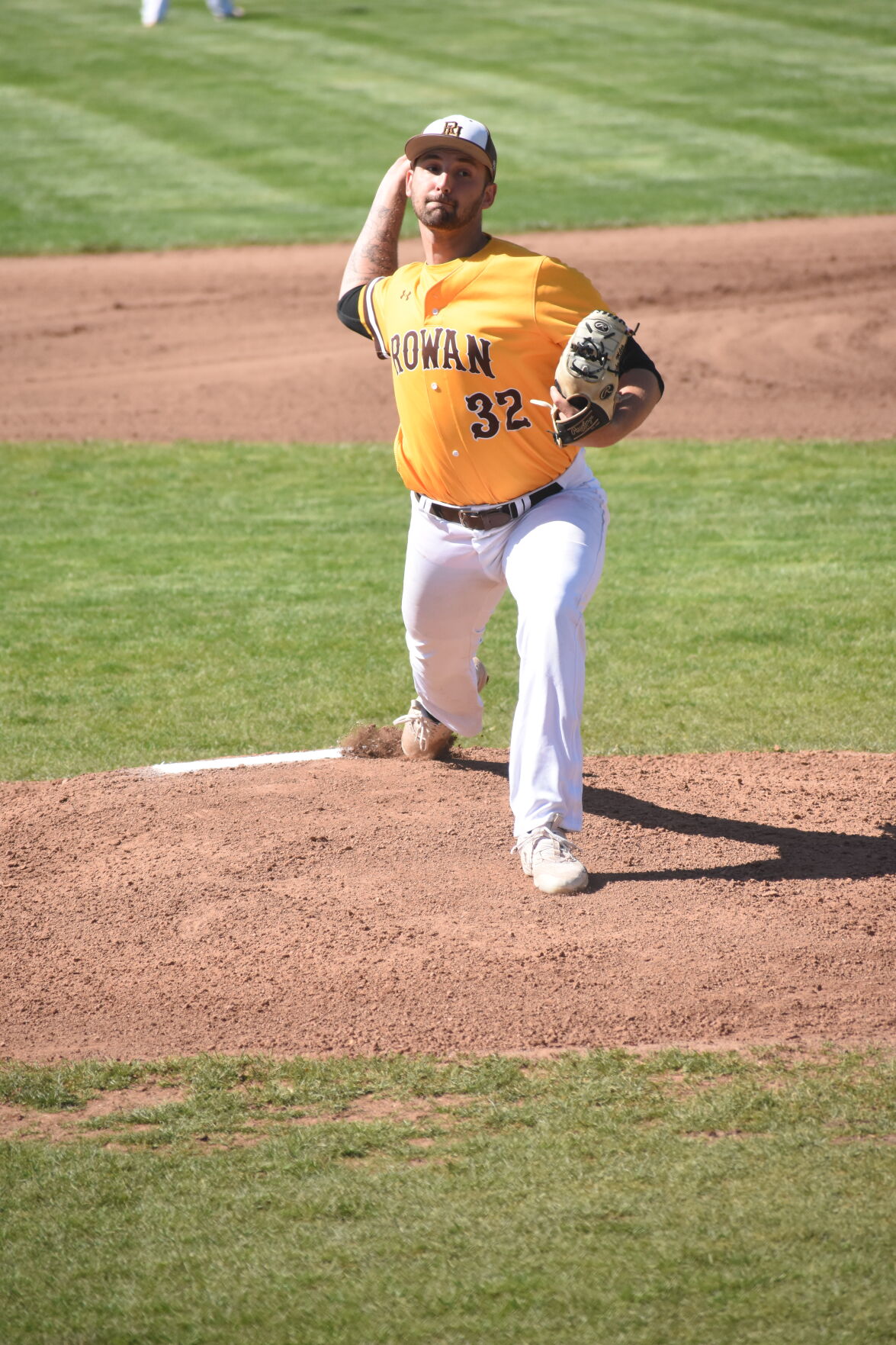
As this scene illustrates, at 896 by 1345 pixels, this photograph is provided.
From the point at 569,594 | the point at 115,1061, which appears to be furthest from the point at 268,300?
the point at 115,1061

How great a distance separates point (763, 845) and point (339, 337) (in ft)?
33.6

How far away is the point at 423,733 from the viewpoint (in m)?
5.84

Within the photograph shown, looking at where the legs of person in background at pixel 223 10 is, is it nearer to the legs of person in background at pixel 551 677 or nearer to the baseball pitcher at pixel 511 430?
the baseball pitcher at pixel 511 430

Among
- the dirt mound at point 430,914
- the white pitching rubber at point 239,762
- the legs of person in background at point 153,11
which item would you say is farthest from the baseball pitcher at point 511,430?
the legs of person in background at point 153,11

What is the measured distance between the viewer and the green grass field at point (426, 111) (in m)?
18.6

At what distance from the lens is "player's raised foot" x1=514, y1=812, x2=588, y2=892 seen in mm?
4613

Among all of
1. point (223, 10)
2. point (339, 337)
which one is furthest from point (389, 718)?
point (223, 10)

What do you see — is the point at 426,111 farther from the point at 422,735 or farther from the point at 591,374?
the point at 591,374

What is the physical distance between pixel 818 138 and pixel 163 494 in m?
14.5

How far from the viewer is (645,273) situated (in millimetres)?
15555

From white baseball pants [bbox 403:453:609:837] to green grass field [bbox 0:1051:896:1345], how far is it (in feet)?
3.63

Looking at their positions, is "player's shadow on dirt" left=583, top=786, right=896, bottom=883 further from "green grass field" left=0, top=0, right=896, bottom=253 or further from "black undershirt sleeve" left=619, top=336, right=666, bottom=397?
"green grass field" left=0, top=0, right=896, bottom=253

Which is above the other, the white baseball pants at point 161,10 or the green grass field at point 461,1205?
the white baseball pants at point 161,10

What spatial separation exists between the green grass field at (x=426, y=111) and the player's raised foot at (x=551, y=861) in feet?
45.4
